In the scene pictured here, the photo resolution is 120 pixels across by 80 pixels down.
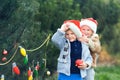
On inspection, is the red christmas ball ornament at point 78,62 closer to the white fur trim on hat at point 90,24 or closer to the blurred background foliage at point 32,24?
the white fur trim on hat at point 90,24

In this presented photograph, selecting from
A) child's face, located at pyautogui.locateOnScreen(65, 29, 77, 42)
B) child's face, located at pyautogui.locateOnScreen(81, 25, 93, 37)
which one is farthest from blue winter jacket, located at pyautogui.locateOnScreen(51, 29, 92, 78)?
child's face, located at pyautogui.locateOnScreen(81, 25, 93, 37)

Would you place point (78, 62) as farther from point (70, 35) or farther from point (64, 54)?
point (70, 35)

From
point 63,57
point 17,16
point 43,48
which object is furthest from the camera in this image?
point 43,48

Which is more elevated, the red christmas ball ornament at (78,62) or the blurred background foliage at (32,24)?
the blurred background foliage at (32,24)

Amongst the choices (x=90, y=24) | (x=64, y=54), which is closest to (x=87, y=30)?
(x=90, y=24)

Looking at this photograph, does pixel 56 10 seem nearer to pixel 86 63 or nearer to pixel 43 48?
pixel 43 48

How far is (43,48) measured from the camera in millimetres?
8695

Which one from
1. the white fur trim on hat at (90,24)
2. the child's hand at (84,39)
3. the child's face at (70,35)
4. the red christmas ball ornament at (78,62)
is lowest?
the red christmas ball ornament at (78,62)

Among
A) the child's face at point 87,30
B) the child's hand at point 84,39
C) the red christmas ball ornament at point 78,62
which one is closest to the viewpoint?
the red christmas ball ornament at point 78,62

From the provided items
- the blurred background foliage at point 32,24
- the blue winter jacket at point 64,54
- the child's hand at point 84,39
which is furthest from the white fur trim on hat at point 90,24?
the blurred background foliage at point 32,24

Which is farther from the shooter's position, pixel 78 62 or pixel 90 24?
pixel 90 24

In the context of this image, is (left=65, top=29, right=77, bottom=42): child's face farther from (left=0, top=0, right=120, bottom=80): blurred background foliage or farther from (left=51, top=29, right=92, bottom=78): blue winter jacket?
(left=0, top=0, right=120, bottom=80): blurred background foliage

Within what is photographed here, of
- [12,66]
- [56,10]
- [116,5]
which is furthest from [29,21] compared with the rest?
[116,5]

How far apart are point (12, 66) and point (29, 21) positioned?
1.01 meters
